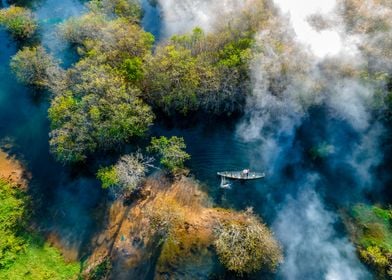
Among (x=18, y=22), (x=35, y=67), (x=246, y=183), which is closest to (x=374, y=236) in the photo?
(x=246, y=183)

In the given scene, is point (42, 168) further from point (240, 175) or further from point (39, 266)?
point (240, 175)

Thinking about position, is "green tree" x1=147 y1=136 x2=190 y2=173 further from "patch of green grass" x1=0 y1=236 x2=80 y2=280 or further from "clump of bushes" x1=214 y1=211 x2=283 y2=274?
"patch of green grass" x1=0 y1=236 x2=80 y2=280

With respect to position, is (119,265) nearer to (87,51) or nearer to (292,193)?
(292,193)

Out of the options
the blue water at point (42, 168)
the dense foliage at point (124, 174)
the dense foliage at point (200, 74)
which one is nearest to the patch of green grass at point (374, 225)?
the dense foliage at point (200, 74)

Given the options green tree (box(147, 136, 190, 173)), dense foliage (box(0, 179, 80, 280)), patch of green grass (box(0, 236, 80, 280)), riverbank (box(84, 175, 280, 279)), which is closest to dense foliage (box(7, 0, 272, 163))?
green tree (box(147, 136, 190, 173))

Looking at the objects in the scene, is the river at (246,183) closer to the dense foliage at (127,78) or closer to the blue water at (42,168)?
the blue water at (42,168)

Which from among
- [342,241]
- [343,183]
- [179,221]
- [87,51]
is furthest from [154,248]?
[87,51]
